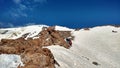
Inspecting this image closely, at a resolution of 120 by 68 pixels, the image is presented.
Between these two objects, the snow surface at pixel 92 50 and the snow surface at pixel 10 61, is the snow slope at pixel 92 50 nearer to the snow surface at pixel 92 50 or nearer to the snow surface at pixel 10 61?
the snow surface at pixel 92 50

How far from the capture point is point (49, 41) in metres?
60.4

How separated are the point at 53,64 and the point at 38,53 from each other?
3204 millimetres

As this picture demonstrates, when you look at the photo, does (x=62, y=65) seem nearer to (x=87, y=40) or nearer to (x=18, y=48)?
(x=18, y=48)

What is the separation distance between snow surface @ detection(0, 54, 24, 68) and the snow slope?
826 centimetres

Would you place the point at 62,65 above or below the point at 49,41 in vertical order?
below

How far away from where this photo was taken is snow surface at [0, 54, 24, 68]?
38.2 m

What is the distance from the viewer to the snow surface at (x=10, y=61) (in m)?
38.2

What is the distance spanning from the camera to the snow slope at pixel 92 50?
169 ft

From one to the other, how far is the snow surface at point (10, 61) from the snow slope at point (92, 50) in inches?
325

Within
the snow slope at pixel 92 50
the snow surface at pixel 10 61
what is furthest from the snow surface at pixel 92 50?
the snow surface at pixel 10 61

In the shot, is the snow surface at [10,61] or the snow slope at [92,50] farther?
the snow slope at [92,50]

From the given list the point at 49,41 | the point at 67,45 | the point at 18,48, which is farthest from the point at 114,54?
the point at 18,48

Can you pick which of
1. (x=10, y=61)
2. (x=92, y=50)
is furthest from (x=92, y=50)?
(x=10, y=61)

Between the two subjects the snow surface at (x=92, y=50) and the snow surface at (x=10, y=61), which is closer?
the snow surface at (x=10, y=61)
